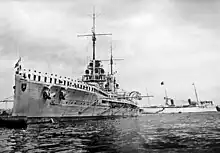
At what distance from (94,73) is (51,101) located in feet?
96.1

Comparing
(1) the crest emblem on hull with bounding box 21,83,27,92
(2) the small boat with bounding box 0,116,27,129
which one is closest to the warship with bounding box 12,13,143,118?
(1) the crest emblem on hull with bounding box 21,83,27,92

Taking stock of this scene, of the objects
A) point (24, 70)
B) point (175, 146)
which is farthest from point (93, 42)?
point (175, 146)

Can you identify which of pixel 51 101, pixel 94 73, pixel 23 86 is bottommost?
pixel 51 101

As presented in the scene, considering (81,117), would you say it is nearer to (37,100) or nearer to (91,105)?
(91,105)

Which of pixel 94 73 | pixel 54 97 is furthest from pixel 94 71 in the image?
pixel 54 97

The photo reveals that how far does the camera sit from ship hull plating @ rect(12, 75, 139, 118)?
44338mm

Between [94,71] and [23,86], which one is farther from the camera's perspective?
[94,71]

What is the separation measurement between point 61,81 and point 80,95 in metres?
6.47

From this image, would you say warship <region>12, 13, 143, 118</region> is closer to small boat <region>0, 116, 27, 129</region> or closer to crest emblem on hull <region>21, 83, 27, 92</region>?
crest emblem on hull <region>21, 83, 27, 92</region>

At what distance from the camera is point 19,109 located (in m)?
44.3

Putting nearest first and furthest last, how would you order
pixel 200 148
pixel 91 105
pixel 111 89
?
pixel 200 148 → pixel 91 105 → pixel 111 89

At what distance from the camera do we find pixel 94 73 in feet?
252

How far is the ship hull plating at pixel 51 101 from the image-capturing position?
4434 cm

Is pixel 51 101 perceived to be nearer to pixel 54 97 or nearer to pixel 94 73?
pixel 54 97
